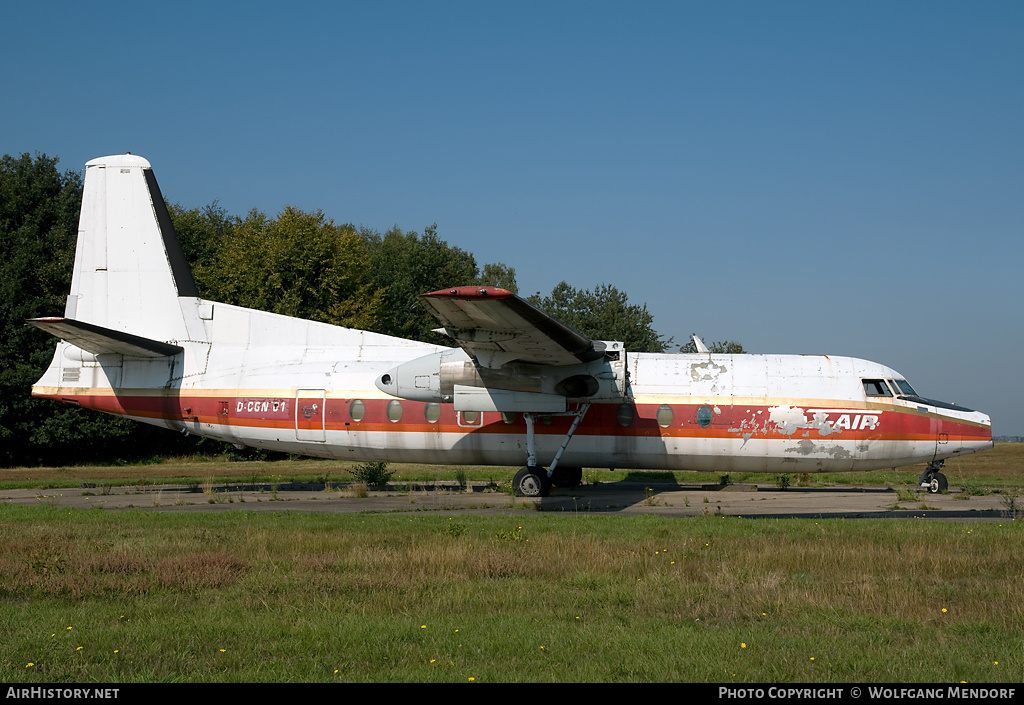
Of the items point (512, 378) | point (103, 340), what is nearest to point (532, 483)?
point (512, 378)

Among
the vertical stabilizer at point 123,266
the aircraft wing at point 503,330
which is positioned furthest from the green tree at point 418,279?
the aircraft wing at point 503,330

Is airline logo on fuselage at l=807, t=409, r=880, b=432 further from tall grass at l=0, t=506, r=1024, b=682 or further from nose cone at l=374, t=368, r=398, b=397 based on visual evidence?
nose cone at l=374, t=368, r=398, b=397

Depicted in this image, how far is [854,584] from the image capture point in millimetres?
9703

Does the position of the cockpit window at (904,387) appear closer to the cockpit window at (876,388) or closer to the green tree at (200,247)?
the cockpit window at (876,388)

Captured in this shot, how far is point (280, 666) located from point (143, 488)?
18.9 meters

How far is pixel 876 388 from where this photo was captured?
20.2 m

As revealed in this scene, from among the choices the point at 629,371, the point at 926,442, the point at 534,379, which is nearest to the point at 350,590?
the point at 534,379

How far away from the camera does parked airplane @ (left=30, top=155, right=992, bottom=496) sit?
19.8 m

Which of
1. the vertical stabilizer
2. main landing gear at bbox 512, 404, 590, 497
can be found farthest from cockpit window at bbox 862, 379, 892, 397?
the vertical stabilizer

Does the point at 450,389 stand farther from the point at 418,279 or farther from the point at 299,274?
the point at 418,279

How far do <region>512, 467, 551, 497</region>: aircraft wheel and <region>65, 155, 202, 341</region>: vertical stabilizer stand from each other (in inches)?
407

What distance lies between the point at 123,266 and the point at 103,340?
2899mm
